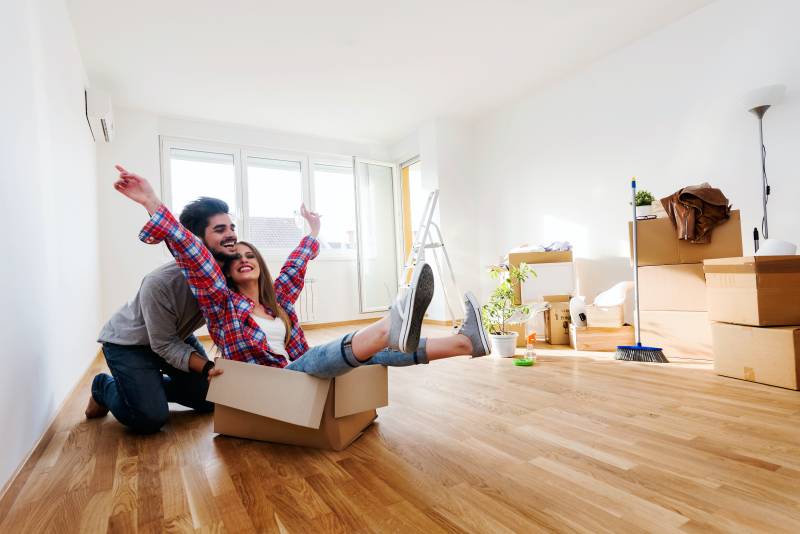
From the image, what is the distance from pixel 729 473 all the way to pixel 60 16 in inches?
148

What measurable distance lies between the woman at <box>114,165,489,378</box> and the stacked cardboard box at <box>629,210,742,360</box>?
191 cm

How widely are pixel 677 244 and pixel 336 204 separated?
3.93 m

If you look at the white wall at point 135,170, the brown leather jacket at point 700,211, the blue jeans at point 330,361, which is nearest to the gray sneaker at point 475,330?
the blue jeans at point 330,361

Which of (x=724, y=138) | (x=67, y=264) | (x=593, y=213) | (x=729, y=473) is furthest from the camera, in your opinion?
(x=593, y=213)

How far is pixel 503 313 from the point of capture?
10.0 ft

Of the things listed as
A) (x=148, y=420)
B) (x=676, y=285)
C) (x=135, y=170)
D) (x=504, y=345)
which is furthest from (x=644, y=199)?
(x=135, y=170)

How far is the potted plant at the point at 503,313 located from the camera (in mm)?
2975

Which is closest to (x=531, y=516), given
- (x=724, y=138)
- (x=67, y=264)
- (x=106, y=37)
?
(x=67, y=264)

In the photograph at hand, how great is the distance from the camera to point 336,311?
18.0ft

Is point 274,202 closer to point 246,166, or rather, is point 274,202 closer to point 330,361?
point 246,166

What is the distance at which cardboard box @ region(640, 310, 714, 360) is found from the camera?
104 inches

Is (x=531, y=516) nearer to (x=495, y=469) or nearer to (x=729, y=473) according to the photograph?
(x=495, y=469)

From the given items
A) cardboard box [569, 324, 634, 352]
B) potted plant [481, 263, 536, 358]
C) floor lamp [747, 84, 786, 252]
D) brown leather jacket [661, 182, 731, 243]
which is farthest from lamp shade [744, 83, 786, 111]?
potted plant [481, 263, 536, 358]

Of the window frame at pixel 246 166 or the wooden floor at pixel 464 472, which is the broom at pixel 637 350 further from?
the window frame at pixel 246 166
